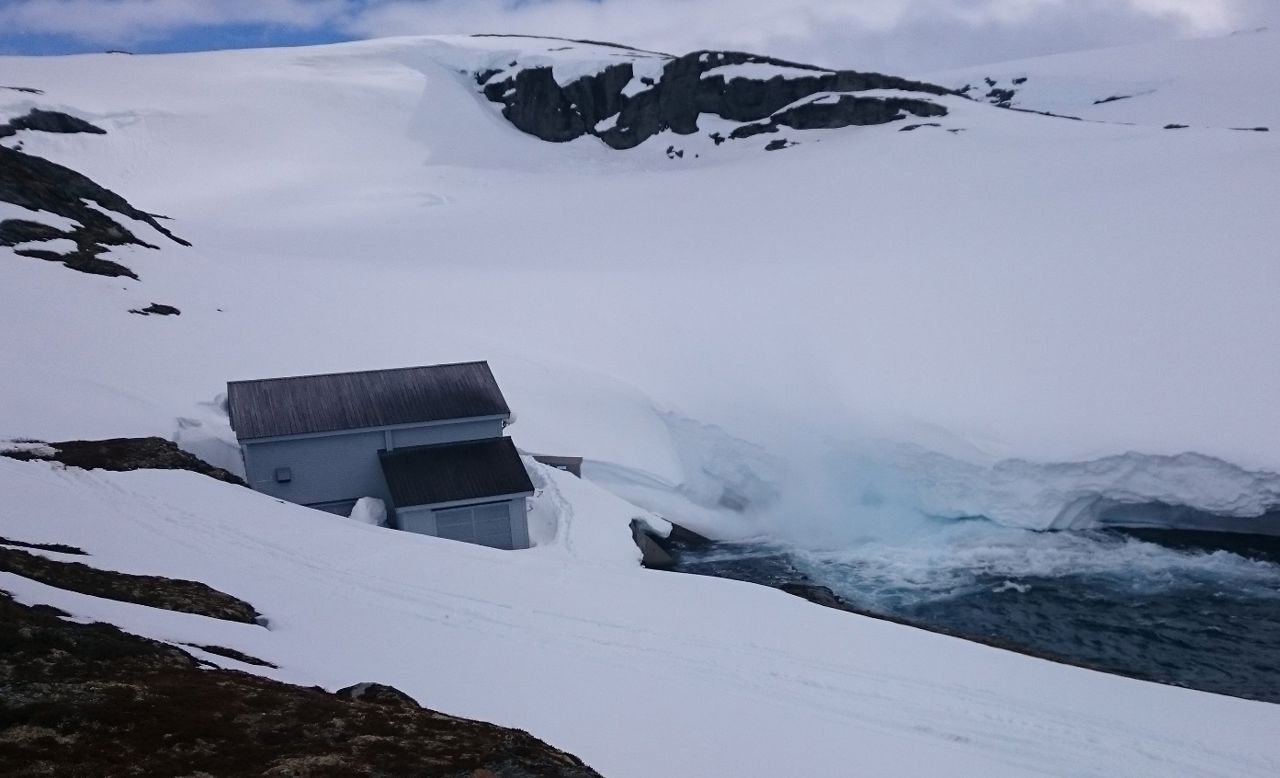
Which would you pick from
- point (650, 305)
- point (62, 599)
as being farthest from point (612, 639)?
point (650, 305)

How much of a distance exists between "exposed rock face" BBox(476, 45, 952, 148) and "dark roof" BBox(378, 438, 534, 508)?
169 feet

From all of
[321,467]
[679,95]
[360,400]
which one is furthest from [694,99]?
[321,467]

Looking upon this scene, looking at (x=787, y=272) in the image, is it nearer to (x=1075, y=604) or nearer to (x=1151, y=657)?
(x=1075, y=604)

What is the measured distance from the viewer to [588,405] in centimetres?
3838

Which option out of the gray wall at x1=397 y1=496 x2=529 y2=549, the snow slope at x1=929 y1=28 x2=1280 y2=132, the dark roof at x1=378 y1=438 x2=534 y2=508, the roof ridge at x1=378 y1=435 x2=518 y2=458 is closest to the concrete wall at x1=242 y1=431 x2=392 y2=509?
the roof ridge at x1=378 y1=435 x2=518 y2=458

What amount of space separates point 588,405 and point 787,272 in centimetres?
1681

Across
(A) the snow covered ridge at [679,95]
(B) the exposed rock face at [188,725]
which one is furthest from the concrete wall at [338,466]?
(A) the snow covered ridge at [679,95]

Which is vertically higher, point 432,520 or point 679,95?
point 679,95

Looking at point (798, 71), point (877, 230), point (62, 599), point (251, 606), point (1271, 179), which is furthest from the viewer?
point (798, 71)

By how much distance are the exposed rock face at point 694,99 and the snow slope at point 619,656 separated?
56105 millimetres

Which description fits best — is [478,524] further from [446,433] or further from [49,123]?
[49,123]

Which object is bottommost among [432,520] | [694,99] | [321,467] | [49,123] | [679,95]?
[432,520]

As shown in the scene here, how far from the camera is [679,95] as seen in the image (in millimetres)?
83062

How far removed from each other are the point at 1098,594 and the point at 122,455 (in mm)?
26976
